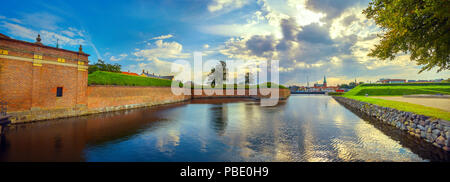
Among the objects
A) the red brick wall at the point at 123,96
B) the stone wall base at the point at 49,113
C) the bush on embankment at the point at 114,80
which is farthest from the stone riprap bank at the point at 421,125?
the bush on embankment at the point at 114,80

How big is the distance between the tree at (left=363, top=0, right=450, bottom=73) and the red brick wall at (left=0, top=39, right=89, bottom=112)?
76.9 ft

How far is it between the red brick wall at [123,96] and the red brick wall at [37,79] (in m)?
1.40

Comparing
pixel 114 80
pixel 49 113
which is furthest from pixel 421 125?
pixel 114 80

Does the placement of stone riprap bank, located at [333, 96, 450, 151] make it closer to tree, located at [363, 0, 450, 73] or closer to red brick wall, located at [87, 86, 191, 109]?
tree, located at [363, 0, 450, 73]

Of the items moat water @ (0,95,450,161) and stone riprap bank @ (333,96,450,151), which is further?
stone riprap bank @ (333,96,450,151)

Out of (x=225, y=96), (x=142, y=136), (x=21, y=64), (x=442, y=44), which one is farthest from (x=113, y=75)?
(x=225, y=96)

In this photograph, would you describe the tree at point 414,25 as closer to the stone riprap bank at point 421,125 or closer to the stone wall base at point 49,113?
the stone riprap bank at point 421,125

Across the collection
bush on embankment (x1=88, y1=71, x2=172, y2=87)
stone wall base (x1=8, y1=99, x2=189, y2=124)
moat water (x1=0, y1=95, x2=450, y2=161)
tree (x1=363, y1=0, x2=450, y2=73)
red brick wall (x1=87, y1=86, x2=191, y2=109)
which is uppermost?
tree (x1=363, y1=0, x2=450, y2=73)

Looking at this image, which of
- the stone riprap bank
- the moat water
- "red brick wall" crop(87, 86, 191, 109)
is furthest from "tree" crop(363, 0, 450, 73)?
"red brick wall" crop(87, 86, 191, 109)

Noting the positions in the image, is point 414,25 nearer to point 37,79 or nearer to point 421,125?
point 421,125

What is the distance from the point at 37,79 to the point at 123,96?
9.09 meters

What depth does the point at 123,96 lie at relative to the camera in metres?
23.0

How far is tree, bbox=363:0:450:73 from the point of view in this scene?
8070 millimetres
